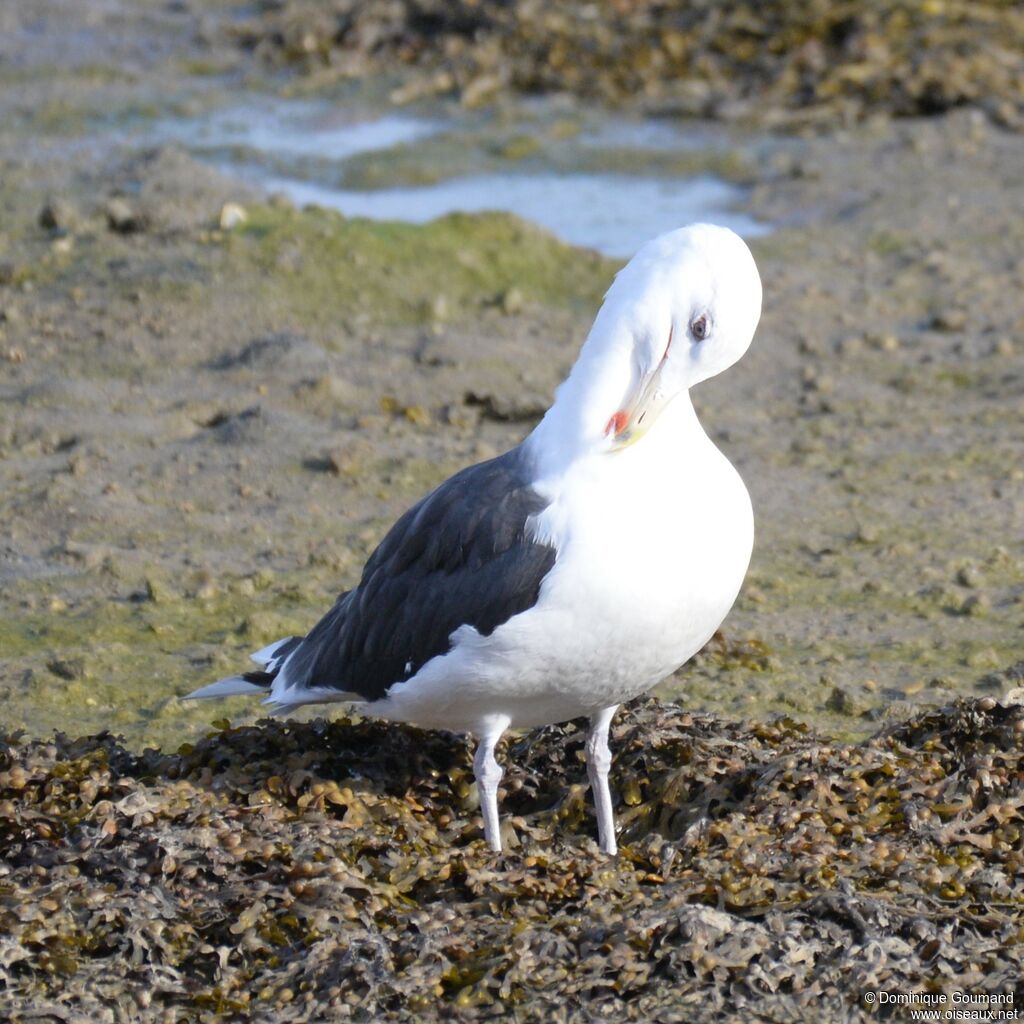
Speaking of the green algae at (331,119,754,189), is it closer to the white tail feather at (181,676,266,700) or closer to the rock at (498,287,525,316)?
the rock at (498,287,525,316)

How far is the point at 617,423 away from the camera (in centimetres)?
466

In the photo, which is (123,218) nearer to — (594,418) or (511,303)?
(511,303)

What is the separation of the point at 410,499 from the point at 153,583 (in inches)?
51.9

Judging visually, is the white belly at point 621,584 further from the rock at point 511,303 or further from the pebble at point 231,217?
the pebble at point 231,217

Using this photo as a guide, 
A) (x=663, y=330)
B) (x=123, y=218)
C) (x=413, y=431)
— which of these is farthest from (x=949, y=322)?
(x=663, y=330)

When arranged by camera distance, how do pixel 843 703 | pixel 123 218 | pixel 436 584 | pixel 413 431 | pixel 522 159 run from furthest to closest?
pixel 522 159, pixel 123 218, pixel 413 431, pixel 843 703, pixel 436 584

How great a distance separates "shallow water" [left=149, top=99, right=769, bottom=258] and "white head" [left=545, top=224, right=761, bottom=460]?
6.15 meters

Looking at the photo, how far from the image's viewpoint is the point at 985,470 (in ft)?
26.4

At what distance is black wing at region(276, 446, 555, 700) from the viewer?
4.68 metres

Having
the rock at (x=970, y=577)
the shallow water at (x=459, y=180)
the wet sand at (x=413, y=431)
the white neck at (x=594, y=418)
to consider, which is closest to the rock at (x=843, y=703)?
the wet sand at (x=413, y=431)

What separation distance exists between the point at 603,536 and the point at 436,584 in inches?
25.8

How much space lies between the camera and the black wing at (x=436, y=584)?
15.3ft

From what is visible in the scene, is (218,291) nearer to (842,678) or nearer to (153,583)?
(153,583)

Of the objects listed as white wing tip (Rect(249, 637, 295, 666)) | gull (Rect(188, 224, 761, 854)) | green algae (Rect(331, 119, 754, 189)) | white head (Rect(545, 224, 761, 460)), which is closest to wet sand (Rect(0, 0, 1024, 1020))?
green algae (Rect(331, 119, 754, 189))
